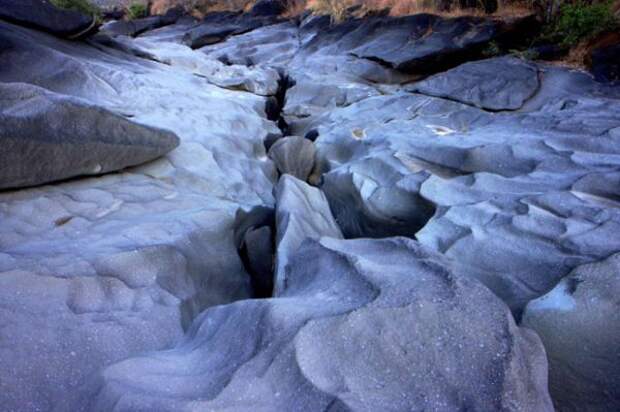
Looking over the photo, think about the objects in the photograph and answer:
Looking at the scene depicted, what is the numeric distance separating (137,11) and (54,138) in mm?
22041

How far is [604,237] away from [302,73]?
26.9ft

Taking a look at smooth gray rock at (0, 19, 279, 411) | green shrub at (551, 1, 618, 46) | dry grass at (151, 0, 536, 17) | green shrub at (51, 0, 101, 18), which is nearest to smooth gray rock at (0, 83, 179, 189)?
smooth gray rock at (0, 19, 279, 411)

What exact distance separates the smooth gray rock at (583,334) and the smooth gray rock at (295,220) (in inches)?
48.3

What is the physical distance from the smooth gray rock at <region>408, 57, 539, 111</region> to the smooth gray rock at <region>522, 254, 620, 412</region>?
4.83 m

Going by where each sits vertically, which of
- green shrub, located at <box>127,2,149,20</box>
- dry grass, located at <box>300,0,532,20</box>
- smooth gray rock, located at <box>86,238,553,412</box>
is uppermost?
green shrub, located at <box>127,2,149,20</box>

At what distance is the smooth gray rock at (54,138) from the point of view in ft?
8.08

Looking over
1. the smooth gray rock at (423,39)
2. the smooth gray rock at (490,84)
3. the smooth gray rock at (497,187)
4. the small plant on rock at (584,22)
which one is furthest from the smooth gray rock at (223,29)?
the smooth gray rock at (497,187)

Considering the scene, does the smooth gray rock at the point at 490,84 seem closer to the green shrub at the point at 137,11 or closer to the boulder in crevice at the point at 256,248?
the boulder in crevice at the point at 256,248

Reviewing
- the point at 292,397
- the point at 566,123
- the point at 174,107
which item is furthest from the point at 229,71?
the point at 292,397

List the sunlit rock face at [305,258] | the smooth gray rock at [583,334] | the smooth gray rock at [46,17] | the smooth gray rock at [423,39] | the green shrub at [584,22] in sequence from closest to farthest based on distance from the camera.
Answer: the sunlit rock face at [305,258], the smooth gray rock at [583,334], the smooth gray rock at [46,17], the green shrub at [584,22], the smooth gray rock at [423,39]

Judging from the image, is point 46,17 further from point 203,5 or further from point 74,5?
point 203,5

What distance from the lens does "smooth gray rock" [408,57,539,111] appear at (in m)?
5.75

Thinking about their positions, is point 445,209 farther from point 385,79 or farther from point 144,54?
point 144,54

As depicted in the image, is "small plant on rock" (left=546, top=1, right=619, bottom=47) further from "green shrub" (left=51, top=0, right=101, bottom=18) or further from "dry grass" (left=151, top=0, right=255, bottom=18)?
"dry grass" (left=151, top=0, right=255, bottom=18)
